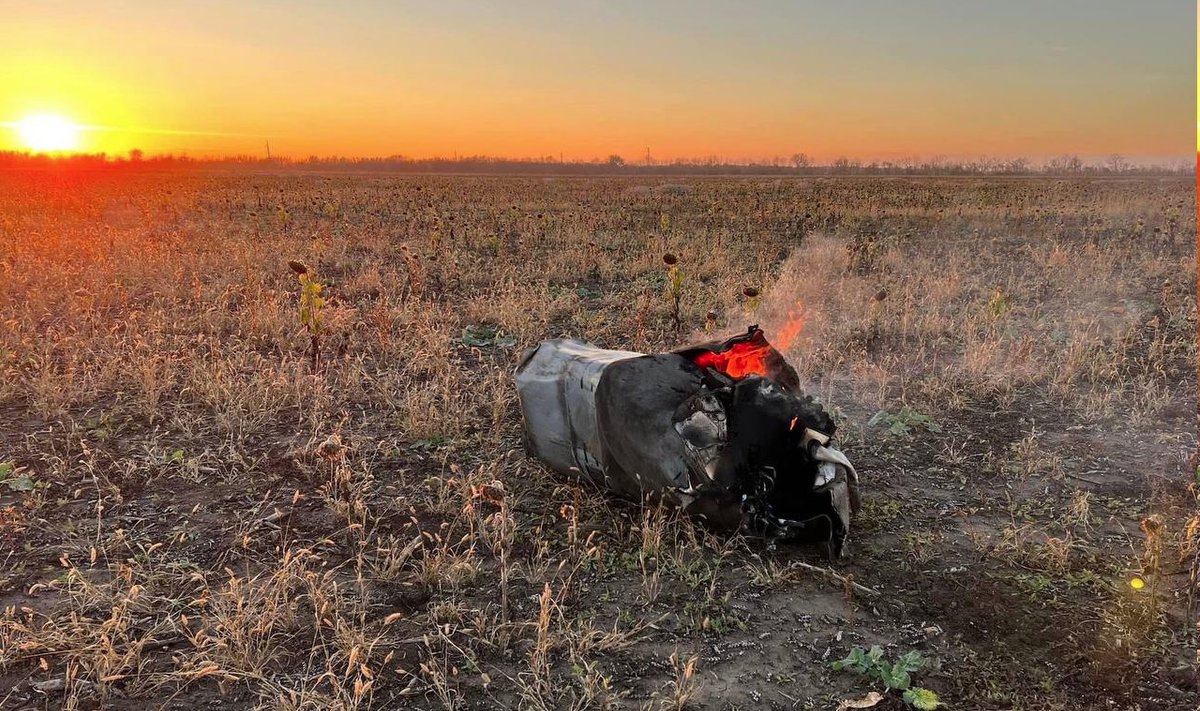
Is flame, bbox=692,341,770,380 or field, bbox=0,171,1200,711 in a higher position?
flame, bbox=692,341,770,380

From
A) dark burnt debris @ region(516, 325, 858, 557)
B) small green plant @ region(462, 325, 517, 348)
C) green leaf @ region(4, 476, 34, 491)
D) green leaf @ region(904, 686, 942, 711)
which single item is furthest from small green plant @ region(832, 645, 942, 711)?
small green plant @ region(462, 325, 517, 348)

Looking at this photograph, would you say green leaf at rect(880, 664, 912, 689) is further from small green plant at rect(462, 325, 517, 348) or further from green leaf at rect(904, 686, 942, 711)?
small green plant at rect(462, 325, 517, 348)

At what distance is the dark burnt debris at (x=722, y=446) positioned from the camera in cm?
325

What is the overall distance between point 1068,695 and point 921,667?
0.49m

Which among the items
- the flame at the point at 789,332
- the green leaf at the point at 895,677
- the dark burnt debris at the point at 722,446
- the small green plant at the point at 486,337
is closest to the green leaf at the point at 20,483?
the dark burnt debris at the point at 722,446

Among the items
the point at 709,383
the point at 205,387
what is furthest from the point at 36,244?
the point at 709,383

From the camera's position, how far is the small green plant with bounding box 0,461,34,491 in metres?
3.89

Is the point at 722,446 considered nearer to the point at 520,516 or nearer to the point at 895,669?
the point at 895,669

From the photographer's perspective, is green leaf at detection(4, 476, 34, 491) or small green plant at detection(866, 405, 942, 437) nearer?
green leaf at detection(4, 476, 34, 491)

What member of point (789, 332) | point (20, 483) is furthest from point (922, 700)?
point (789, 332)

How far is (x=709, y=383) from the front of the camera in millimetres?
3422

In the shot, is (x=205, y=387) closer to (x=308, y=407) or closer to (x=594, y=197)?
(x=308, y=407)

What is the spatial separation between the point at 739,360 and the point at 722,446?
1.95 feet

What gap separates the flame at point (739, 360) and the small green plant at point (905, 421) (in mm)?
1872
